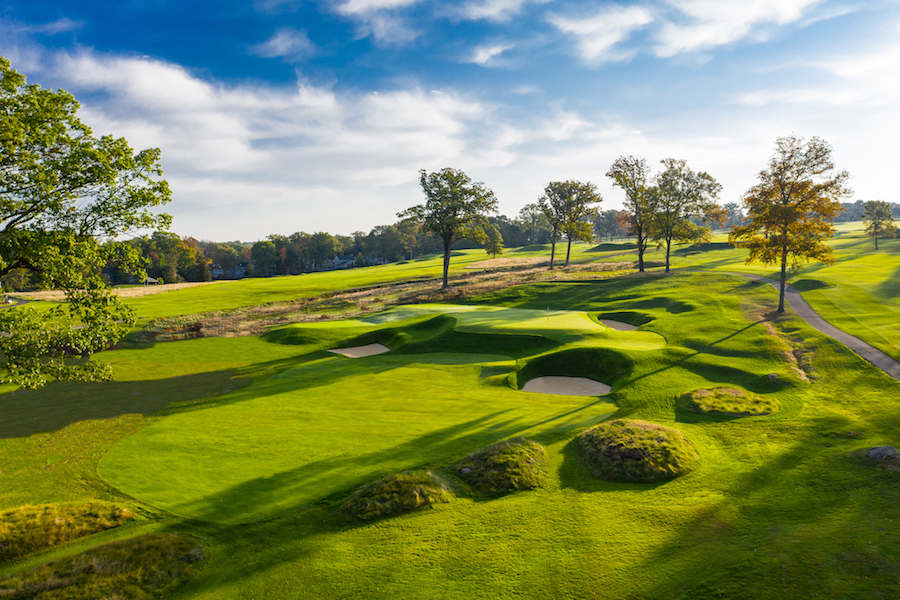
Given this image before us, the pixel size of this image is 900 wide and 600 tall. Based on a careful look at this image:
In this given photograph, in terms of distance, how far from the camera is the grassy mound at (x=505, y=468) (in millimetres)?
12711

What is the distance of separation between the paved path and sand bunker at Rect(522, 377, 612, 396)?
13.3 m

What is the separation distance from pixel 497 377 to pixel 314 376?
10874mm

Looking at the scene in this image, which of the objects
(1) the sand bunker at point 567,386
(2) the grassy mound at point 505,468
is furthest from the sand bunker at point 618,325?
(2) the grassy mound at point 505,468

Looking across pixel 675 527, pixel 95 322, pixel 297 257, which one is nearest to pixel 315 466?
pixel 95 322

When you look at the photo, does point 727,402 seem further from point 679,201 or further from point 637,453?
point 679,201

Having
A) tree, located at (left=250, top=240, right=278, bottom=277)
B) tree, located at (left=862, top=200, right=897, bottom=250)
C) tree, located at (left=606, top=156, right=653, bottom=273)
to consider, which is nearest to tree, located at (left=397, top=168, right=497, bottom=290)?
tree, located at (left=606, top=156, right=653, bottom=273)

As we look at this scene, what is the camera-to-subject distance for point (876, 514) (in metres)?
10.3

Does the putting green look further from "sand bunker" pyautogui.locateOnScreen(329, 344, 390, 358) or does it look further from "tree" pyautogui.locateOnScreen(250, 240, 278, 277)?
"tree" pyautogui.locateOnScreen(250, 240, 278, 277)

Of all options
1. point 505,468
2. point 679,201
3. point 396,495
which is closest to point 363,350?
point 505,468

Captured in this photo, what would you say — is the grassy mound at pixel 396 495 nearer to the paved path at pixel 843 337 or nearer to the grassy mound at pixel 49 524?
the grassy mound at pixel 49 524

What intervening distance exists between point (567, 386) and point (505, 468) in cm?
1228

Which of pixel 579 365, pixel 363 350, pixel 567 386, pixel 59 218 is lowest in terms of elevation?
pixel 567 386

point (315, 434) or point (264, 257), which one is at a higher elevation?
point (264, 257)

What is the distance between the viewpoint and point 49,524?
10562mm
